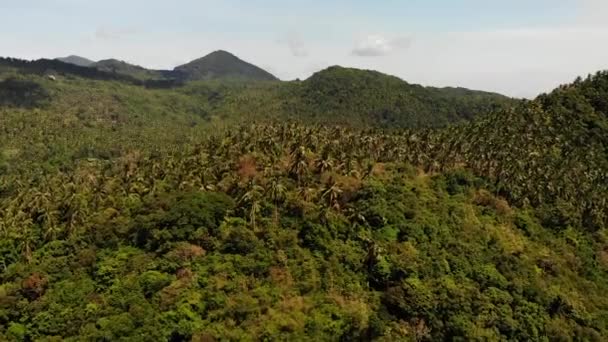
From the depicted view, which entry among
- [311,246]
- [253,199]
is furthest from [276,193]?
[311,246]

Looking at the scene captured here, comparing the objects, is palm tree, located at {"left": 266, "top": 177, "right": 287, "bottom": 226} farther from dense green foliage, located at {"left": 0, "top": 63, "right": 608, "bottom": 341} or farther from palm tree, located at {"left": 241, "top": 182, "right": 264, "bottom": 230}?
palm tree, located at {"left": 241, "top": 182, "right": 264, "bottom": 230}

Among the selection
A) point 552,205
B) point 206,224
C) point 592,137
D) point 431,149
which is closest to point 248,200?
point 206,224

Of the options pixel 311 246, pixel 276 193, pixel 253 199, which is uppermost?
pixel 276 193

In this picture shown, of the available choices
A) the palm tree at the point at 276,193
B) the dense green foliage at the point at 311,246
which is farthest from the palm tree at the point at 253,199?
the palm tree at the point at 276,193

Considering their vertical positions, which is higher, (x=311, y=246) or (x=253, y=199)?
(x=253, y=199)

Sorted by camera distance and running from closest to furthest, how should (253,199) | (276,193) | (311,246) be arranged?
(311,246)
(253,199)
(276,193)

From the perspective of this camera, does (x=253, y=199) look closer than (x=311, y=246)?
No

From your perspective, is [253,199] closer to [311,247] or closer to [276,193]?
[276,193]

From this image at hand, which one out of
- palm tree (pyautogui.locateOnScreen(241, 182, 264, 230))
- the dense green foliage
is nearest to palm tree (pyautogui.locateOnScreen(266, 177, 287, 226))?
the dense green foliage
